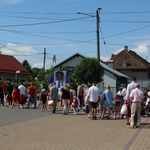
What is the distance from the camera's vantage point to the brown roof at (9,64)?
A: 6144 cm

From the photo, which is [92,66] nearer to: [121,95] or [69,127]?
[121,95]

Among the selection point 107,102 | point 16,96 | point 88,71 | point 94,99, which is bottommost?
point 107,102

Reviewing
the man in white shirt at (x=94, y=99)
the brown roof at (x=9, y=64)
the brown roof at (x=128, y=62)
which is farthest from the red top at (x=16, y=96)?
the brown roof at (x=128, y=62)

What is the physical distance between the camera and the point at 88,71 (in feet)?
140

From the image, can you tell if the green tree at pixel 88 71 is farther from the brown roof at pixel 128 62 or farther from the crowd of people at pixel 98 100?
the brown roof at pixel 128 62

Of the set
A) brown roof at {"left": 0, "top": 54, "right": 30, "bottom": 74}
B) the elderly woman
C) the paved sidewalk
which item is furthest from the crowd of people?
brown roof at {"left": 0, "top": 54, "right": 30, "bottom": 74}

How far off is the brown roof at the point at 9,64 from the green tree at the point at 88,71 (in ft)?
67.3

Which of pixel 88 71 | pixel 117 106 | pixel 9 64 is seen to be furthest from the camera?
pixel 9 64

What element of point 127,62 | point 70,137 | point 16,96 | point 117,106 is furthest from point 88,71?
point 127,62

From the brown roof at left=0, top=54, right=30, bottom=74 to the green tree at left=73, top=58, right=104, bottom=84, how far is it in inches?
808

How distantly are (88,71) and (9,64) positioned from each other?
24.1m

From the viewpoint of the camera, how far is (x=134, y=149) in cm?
992

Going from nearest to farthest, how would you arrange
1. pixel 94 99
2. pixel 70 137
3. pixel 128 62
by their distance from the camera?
pixel 70 137 < pixel 94 99 < pixel 128 62

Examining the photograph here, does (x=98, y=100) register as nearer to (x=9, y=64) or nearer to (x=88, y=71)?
(x=88, y=71)
